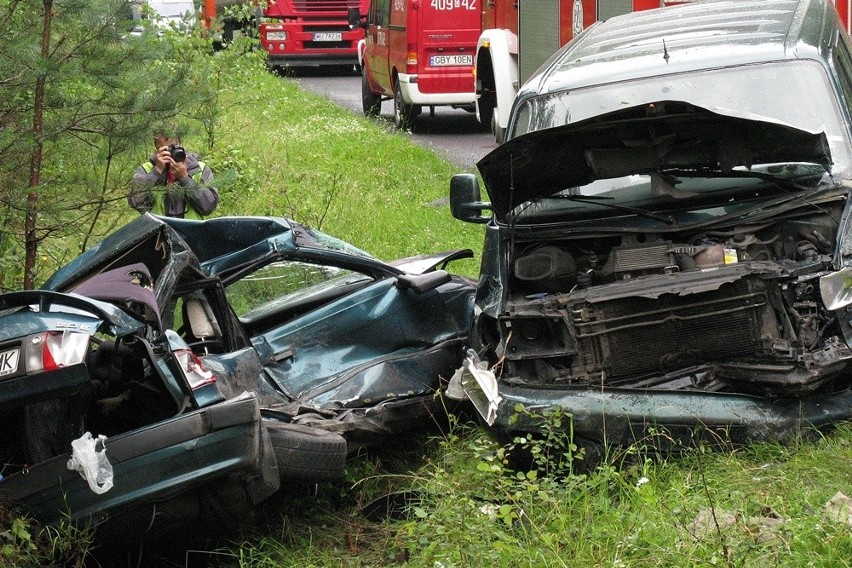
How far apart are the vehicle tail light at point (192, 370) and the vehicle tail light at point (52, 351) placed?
17.1 inches

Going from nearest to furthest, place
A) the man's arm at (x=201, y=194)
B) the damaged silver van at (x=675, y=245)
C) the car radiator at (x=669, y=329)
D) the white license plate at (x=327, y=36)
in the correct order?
the damaged silver van at (x=675, y=245), the car radiator at (x=669, y=329), the man's arm at (x=201, y=194), the white license plate at (x=327, y=36)

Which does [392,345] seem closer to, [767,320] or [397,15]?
[767,320]

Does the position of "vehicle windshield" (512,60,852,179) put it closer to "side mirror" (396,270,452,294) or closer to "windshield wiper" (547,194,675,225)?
"windshield wiper" (547,194,675,225)

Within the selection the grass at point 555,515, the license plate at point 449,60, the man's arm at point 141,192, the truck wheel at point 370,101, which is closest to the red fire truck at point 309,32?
the truck wheel at point 370,101

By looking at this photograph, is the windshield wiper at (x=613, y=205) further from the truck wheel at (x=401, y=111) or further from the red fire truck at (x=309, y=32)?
the red fire truck at (x=309, y=32)

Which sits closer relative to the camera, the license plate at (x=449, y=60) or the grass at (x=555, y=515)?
the grass at (x=555, y=515)

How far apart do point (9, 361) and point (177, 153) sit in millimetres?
3756

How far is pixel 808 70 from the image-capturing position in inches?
227

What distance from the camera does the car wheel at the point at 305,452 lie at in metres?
4.71

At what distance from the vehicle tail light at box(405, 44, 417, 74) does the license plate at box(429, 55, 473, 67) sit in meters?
0.21

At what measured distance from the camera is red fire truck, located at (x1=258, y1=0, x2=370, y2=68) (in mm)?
24391

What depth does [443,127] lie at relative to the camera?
1750cm

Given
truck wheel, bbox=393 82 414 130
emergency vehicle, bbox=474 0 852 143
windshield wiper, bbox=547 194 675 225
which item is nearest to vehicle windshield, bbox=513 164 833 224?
windshield wiper, bbox=547 194 675 225

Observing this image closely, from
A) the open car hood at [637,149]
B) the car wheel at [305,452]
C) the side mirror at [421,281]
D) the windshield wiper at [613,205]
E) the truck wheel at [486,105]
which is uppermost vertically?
the open car hood at [637,149]
